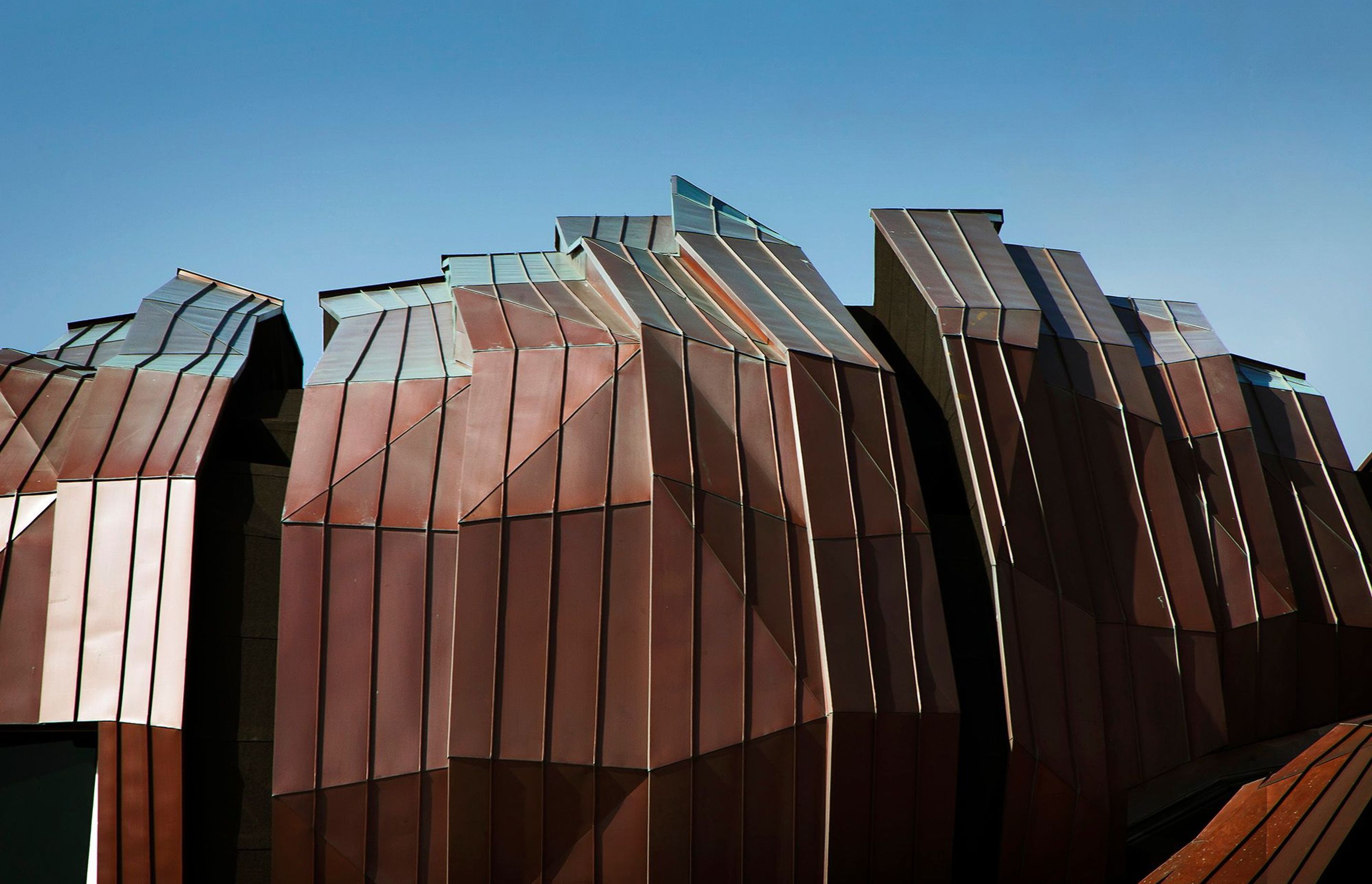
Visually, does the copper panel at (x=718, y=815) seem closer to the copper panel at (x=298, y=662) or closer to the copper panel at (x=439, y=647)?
the copper panel at (x=439, y=647)

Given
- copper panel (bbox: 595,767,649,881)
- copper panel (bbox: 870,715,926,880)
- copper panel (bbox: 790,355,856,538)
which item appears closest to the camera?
copper panel (bbox: 595,767,649,881)

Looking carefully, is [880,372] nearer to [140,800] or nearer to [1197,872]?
[1197,872]

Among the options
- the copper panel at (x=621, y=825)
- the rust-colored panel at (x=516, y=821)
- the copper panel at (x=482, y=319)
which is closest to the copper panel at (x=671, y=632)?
the copper panel at (x=621, y=825)

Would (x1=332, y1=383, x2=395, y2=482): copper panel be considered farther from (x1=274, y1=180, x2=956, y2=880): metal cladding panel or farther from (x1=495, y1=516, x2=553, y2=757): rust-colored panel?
(x1=495, y1=516, x2=553, y2=757): rust-colored panel

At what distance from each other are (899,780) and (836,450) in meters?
5.33

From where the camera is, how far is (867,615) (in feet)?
57.4

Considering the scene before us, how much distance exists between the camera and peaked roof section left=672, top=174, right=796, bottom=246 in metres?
23.5

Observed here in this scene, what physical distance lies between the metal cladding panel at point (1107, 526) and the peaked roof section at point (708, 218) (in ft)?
8.51

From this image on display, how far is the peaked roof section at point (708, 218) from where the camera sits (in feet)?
77.3

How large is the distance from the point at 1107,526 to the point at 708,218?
10.3 m

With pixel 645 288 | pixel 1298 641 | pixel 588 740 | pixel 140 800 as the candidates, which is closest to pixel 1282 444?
pixel 1298 641

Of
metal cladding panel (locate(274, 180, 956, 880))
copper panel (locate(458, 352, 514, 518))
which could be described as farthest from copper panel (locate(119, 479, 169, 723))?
copper panel (locate(458, 352, 514, 518))

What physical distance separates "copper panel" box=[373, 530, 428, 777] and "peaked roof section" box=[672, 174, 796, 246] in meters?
9.40

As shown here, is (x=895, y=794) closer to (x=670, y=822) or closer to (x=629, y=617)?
(x=670, y=822)
